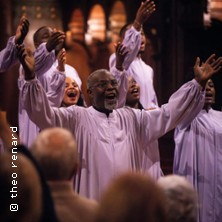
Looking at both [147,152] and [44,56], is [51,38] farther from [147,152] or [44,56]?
[147,152]

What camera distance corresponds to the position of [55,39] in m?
5.78

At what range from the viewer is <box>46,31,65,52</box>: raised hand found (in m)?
5.66

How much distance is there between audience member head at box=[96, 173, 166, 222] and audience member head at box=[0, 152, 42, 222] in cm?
27

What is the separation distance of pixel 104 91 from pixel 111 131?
0.32 meters

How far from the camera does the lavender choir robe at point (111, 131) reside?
5328 mm

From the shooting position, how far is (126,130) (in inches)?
216

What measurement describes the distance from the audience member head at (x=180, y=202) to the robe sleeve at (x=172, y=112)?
2278 mm

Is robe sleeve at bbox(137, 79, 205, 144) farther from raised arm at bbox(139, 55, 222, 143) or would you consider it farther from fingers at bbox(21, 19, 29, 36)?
fingers at bbox(21, 19, 29, 36)

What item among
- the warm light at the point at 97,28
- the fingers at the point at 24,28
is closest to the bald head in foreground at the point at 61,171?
the fingers at the point at 24,28

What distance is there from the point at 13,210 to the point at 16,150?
1.76 ft

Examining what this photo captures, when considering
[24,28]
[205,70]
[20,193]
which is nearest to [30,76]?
[24,28]

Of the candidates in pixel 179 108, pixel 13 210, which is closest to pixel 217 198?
pixel 179 108

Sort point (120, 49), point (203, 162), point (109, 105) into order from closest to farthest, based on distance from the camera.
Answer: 1. point (109, 105)
2. point (120, 49)
3. point (203, 162)

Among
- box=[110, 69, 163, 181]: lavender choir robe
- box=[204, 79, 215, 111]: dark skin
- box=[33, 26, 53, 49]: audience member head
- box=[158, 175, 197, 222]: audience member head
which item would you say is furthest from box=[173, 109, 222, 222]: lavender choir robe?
box=[158, 175, 197, 222]: audience member head
